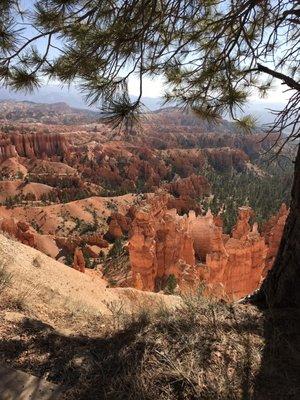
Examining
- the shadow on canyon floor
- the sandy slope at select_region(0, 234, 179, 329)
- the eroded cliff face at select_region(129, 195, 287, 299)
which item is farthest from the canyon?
the sandy slope at select_region(0, 234, 179, 329)

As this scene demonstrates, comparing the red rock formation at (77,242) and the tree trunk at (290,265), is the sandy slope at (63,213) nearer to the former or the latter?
the red rock formation at (77,242)

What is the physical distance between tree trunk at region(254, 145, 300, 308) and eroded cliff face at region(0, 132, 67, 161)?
55.9 m

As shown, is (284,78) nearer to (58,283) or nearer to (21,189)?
(58,283)

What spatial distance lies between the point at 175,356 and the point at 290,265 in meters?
1.47

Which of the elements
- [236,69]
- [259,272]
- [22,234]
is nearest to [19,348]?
[236,69]

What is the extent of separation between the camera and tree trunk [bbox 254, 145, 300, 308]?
135 inches

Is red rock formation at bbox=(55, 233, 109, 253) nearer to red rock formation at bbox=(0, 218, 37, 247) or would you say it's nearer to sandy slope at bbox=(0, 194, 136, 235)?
red rock formation at bbox=(0, 218, 37, 247)

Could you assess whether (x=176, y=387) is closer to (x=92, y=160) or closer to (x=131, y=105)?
(x=131, y=105)

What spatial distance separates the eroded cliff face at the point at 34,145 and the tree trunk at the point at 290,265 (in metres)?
55.9

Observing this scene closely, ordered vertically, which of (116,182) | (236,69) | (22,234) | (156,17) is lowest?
(116,182)

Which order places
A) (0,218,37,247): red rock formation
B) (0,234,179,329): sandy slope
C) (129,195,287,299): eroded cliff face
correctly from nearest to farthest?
1. (0,234,179,329): sandy slope
2. (129,195,287,299): eroded cliff face
3. (0,218,37,247): red rock formation

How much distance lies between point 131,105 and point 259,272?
51.4 ft

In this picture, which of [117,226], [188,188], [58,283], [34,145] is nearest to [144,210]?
[117,226]

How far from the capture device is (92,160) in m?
58.4
